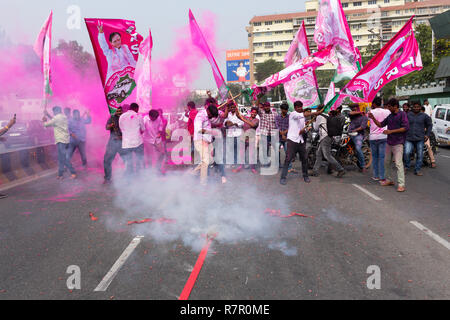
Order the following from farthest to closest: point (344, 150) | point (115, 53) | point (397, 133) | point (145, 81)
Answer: point (344, 150), point (145, 81), point (115, 53), point (397, 133)

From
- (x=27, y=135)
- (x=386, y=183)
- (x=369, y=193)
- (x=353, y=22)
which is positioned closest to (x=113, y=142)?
(x=369, y=193)

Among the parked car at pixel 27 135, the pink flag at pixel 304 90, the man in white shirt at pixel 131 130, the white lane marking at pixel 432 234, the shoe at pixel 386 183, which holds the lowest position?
the white lane marking at pixel 432 234

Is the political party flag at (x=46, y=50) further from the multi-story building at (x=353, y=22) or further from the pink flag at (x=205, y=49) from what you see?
the multi-story building at (x=353, y=22)

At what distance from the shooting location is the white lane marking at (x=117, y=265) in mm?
3417

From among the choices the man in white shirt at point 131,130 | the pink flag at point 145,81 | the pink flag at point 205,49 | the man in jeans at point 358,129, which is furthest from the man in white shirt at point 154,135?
the man in jeans at point 358,129

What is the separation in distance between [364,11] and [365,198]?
101185 millimetres

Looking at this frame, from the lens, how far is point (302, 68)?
9.42m

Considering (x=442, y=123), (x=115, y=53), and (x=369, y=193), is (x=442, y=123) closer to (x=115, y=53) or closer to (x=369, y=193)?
(x=369, y=193)

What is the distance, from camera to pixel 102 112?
1662 centimetres

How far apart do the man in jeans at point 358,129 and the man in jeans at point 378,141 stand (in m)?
0.90

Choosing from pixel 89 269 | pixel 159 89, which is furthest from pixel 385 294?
pixel 159 89

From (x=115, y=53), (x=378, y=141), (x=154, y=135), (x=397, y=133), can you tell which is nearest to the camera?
(x=397, y=133)

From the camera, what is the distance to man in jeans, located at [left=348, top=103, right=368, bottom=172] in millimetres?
9594

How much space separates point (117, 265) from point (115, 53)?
5216mm
